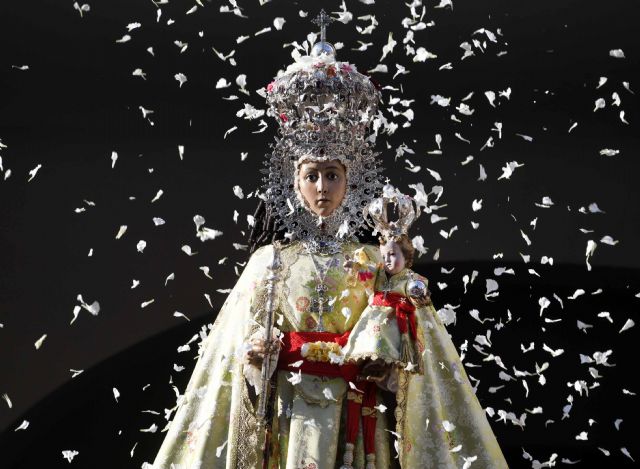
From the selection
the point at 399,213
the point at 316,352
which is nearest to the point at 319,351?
the point at 316,352

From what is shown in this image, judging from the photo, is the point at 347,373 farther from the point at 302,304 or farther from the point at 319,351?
the point at 302,304

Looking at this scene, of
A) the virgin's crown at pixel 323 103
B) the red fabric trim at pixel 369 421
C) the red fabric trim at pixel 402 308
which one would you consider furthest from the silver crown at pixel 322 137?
the red fabric trim at pixel 369 421

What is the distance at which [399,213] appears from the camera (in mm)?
4145

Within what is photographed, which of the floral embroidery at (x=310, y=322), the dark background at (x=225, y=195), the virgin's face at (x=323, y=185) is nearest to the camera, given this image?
the floral embroidery at (x=310, y=322)

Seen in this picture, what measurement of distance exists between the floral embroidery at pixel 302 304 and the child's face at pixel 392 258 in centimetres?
29

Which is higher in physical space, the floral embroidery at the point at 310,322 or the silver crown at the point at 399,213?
the silver crown at the point at 399,213

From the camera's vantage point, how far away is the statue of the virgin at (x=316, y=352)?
Answer: 4.15 meters

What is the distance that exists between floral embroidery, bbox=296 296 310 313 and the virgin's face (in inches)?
11.8

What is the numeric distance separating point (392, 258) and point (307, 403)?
52cm

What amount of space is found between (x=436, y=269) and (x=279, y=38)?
1112 mm

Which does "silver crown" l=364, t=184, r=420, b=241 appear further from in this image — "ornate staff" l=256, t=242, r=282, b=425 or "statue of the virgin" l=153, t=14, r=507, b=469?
"ornate staff" l=256, t=242, r=282, b=425

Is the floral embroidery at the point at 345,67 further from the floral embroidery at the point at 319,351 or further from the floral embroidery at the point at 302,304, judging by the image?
the floral embroidery at the point at 319,351

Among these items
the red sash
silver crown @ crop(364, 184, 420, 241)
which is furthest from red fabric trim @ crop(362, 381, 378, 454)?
silver crown @ crop(364, 184, 420, 241)

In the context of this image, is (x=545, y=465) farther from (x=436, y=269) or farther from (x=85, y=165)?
(x=85, y=165)
